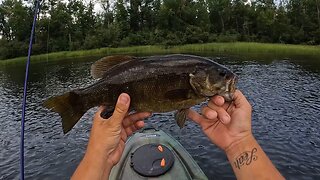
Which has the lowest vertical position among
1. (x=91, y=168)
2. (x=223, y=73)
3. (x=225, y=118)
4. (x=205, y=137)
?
(x=205, y=137)

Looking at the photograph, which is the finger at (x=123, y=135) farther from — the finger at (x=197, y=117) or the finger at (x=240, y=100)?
the finger at (x=240, y=100)

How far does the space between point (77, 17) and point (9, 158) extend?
3058 inches

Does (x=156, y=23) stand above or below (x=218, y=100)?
above

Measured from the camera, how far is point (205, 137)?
48.2 ft

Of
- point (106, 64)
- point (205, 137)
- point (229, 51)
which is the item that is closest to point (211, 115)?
point (106, 64)

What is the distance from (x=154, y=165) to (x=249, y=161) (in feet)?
12.4

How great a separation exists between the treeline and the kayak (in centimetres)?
5940

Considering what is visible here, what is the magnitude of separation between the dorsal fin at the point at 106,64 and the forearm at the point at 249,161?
169cm

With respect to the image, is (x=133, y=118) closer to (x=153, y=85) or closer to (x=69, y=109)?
(x=153, y=85)

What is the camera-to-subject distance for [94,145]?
3494 mm

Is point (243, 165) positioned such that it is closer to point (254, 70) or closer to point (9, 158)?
point (9, 158)

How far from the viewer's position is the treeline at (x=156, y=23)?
69812mm

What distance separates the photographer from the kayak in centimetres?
709

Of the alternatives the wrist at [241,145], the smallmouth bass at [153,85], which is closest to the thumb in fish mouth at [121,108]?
the smallmouth bass at [153,85]
